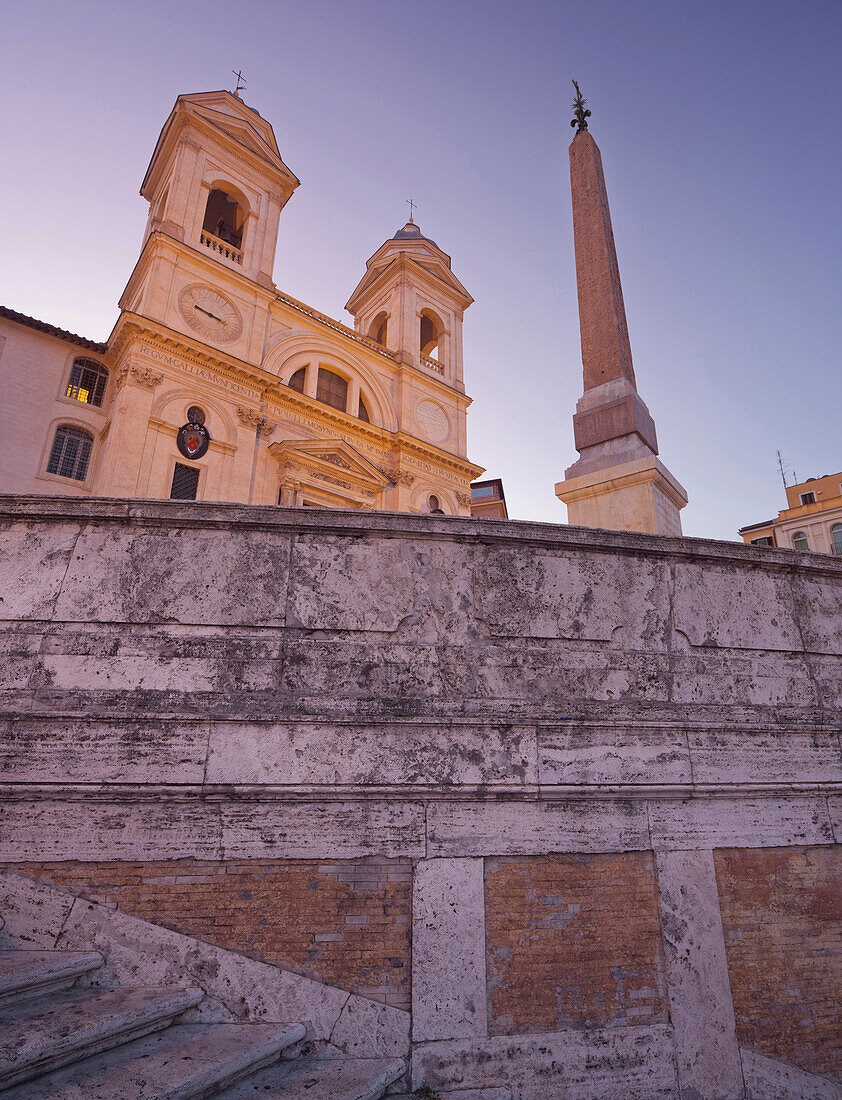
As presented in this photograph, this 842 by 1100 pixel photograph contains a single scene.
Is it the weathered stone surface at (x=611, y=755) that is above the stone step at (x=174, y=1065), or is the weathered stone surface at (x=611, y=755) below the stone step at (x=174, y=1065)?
above

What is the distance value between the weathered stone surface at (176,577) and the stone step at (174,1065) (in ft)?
6.38

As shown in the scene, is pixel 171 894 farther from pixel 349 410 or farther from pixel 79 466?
pixel 349 410

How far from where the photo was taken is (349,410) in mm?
21750

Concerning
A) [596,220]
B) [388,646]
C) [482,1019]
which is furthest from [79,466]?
[482,1019]

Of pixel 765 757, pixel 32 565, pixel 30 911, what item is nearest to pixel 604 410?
pixel 765 757

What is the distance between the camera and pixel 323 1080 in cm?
275

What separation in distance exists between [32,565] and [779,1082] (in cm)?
507

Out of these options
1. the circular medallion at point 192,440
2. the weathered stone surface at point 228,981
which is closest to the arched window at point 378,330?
the circular medallion at point 192,440

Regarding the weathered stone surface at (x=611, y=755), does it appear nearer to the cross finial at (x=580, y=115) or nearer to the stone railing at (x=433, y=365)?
the cross finial at (x=580, y=115)

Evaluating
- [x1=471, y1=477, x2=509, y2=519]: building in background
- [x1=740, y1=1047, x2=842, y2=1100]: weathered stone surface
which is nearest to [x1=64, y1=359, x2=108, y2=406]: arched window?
[x1=740, y1=1047, x2=842, y2=1100]: weathered stone surface

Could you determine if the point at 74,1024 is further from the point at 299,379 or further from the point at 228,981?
the point at 299,379

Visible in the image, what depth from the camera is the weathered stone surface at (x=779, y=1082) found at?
11.1 feet

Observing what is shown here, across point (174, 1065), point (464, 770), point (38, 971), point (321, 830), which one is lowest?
point (174, 1065)

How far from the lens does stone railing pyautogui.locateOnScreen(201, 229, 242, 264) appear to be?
773 inches
